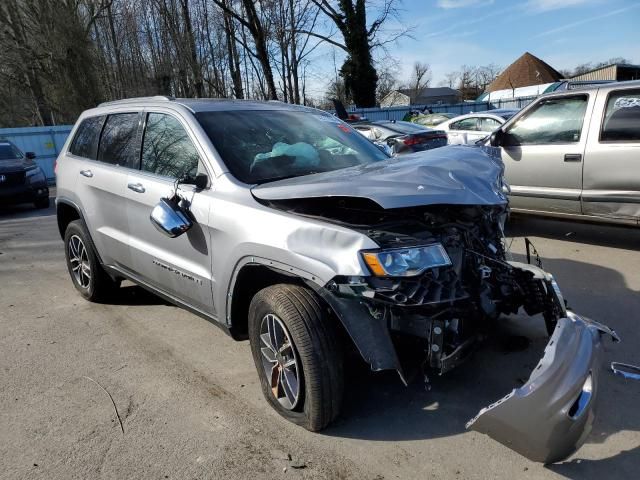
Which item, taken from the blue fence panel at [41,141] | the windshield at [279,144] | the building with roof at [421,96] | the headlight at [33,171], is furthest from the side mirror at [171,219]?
the building with roof at [421,96]

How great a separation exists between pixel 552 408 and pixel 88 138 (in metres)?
4.49

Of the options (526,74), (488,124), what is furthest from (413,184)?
(526,74)

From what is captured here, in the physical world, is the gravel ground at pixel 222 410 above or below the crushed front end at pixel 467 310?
below

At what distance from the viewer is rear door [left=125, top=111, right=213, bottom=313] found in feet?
10.4

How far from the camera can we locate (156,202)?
3.50 metres

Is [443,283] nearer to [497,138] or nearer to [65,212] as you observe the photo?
[65,212]

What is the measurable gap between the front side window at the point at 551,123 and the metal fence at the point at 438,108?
70.3 feet

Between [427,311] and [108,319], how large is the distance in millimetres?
3245

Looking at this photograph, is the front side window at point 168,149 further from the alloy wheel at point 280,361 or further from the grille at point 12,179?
the grille at point 12,179

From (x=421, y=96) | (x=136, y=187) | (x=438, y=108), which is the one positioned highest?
(x=421, y=96)

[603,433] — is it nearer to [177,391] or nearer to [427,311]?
[427,311]

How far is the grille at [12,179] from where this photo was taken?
11.1 meters

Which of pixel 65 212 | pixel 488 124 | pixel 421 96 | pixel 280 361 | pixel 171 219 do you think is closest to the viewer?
pixel 280 361

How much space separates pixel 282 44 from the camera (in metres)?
26.1
